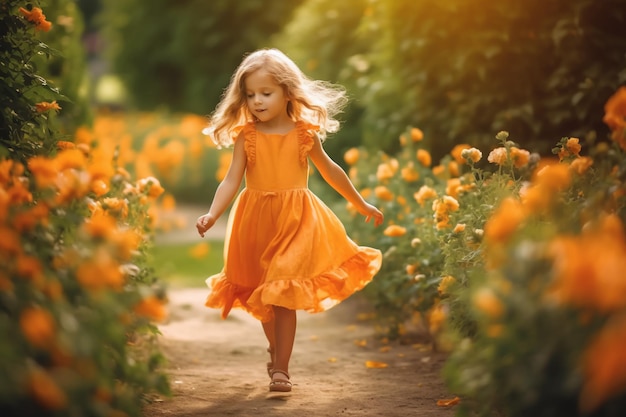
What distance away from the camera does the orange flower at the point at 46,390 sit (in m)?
1.86

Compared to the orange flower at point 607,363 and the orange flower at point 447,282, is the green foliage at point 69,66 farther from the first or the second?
the orange flower at point 607,363

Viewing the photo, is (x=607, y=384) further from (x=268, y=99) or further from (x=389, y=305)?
(x=389, y=305)

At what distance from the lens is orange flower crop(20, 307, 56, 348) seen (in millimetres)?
1897

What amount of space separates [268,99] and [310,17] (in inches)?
177

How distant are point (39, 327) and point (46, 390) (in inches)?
5.5

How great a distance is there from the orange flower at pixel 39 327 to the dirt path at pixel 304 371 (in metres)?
1.55

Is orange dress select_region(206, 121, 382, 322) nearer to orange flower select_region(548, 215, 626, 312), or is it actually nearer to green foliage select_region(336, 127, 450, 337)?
green foliage select_region(336, 127, 450, 337)

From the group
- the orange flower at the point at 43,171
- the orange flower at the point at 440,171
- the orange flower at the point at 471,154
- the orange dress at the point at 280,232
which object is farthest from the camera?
the orange flower at the point at 440,171

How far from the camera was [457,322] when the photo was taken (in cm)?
327

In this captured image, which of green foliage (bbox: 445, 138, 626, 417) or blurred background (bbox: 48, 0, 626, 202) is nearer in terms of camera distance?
green foliage (bbox: 445, 138, 626, 417)

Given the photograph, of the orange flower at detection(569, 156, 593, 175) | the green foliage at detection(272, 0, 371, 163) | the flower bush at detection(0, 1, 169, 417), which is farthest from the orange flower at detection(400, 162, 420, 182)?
the flower bush at detection(0, 1, 169, 417)

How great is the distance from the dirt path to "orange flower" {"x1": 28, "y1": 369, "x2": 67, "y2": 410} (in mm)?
1560

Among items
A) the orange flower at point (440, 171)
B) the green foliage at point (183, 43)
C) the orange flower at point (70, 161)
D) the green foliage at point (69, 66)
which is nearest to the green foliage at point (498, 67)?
the orange flower at point (440, 171)

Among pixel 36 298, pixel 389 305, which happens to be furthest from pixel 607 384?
pixel 389 305
